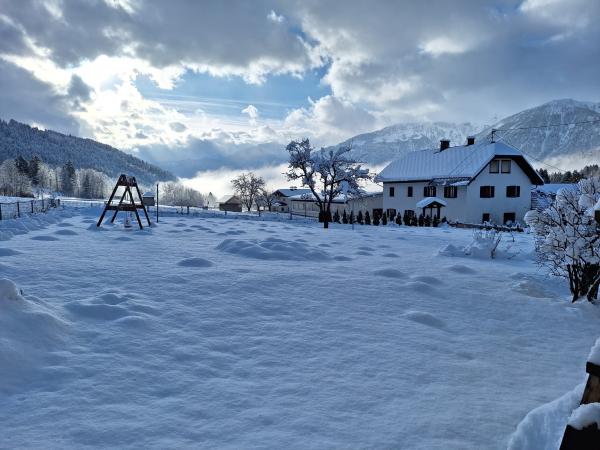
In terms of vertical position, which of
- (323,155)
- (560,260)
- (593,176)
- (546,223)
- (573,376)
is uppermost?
(323,155)

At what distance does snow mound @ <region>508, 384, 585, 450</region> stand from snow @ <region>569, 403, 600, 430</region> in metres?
0.57

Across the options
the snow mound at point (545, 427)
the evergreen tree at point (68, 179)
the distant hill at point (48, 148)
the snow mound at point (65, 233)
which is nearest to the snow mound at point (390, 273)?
the snow mound at point (545, 427)

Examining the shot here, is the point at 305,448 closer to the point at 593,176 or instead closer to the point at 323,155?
the point at 593,176

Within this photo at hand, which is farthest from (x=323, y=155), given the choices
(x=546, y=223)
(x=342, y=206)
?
(x=546, y=223)

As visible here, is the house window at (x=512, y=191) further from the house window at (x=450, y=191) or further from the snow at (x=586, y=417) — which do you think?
Result: the snow at (x=586, y=417)

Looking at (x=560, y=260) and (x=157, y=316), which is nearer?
(x=157, y=316)

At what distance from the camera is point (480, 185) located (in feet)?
108

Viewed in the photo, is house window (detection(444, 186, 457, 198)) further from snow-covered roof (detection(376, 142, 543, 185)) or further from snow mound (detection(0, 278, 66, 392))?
snow mound (detection(0, 278, 66, 392))

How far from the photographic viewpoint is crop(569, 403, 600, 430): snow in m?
2.12

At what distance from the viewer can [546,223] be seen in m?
8.14

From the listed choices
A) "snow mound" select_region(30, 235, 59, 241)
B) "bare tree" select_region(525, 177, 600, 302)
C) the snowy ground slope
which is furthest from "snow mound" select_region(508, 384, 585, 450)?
"snow mound" select_region(30, 235, 59, 241)

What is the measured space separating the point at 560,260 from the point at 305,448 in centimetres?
737

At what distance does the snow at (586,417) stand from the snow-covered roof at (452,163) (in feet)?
107

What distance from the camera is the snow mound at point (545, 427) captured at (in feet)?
8.63
